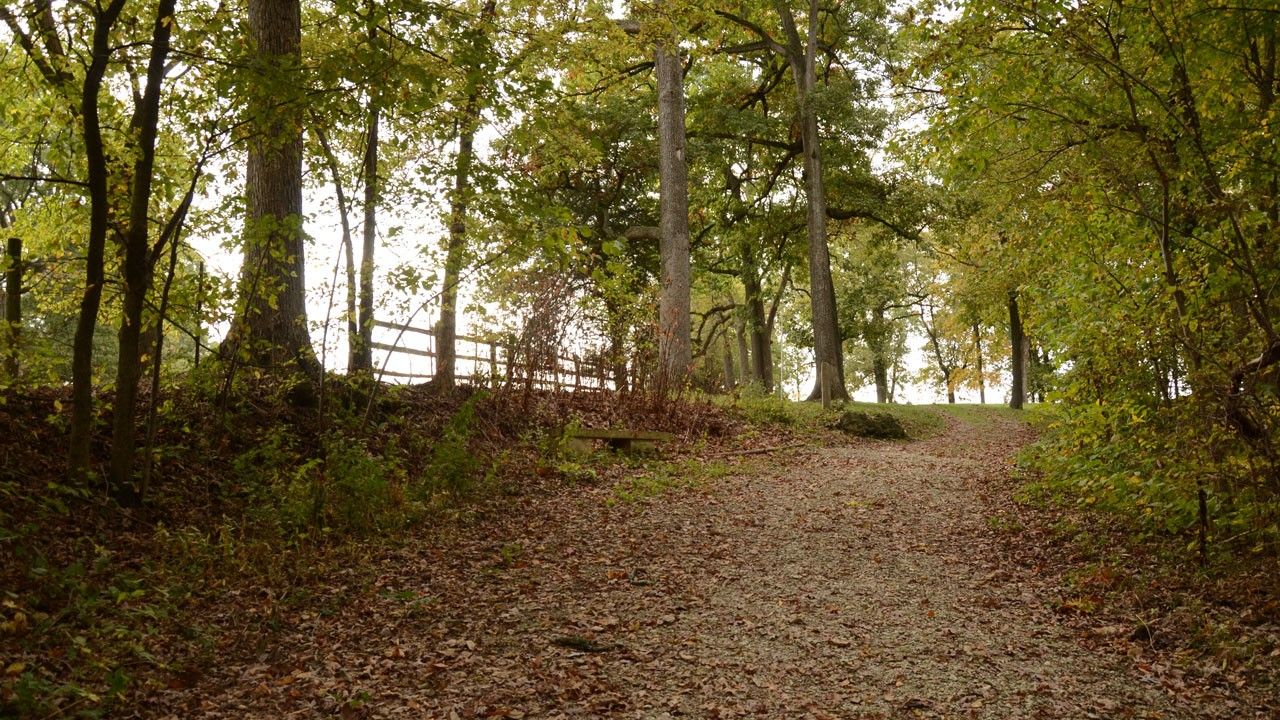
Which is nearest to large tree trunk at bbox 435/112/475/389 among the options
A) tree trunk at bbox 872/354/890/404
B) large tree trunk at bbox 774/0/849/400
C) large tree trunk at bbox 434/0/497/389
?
large tree trunk at bbox 434/0/497/389

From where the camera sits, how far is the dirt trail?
402 cm

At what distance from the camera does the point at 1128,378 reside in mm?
6406

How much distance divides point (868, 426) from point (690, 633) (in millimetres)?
10589

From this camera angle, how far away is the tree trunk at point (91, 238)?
523cm

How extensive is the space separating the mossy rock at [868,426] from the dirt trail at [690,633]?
686cm

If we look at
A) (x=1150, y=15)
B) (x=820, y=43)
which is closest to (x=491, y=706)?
(x=1150, y=15)

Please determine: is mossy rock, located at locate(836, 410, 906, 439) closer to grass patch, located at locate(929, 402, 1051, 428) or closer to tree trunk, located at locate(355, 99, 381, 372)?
grass patch, located at locate(929, 402, 1051, 428)

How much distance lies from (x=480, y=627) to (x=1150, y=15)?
20.5 ft

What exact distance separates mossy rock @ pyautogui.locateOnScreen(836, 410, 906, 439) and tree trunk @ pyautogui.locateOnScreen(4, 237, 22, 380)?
39.2 feet

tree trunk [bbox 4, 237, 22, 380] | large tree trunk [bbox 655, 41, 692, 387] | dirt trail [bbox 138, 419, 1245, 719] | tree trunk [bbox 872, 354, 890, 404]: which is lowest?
dirt trail [bbox 138, 419, 1245, 719]

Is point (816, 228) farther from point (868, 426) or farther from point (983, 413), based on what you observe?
point (983, 413)

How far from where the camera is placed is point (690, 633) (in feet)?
16.3

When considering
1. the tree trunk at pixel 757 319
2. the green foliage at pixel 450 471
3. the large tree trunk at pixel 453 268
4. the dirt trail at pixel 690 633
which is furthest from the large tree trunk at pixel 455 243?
the tree trunk at pixel 757 319

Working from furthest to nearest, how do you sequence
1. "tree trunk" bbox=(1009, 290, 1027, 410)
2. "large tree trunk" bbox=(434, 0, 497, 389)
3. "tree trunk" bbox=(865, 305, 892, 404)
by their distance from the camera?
"tree trunk" bbox=(865, 305, 892, 404) < "tree trunk" bbox=(1009, 290, 1027, 410) < "large tree trunk" bbox=(434, 0, 497, 389)
